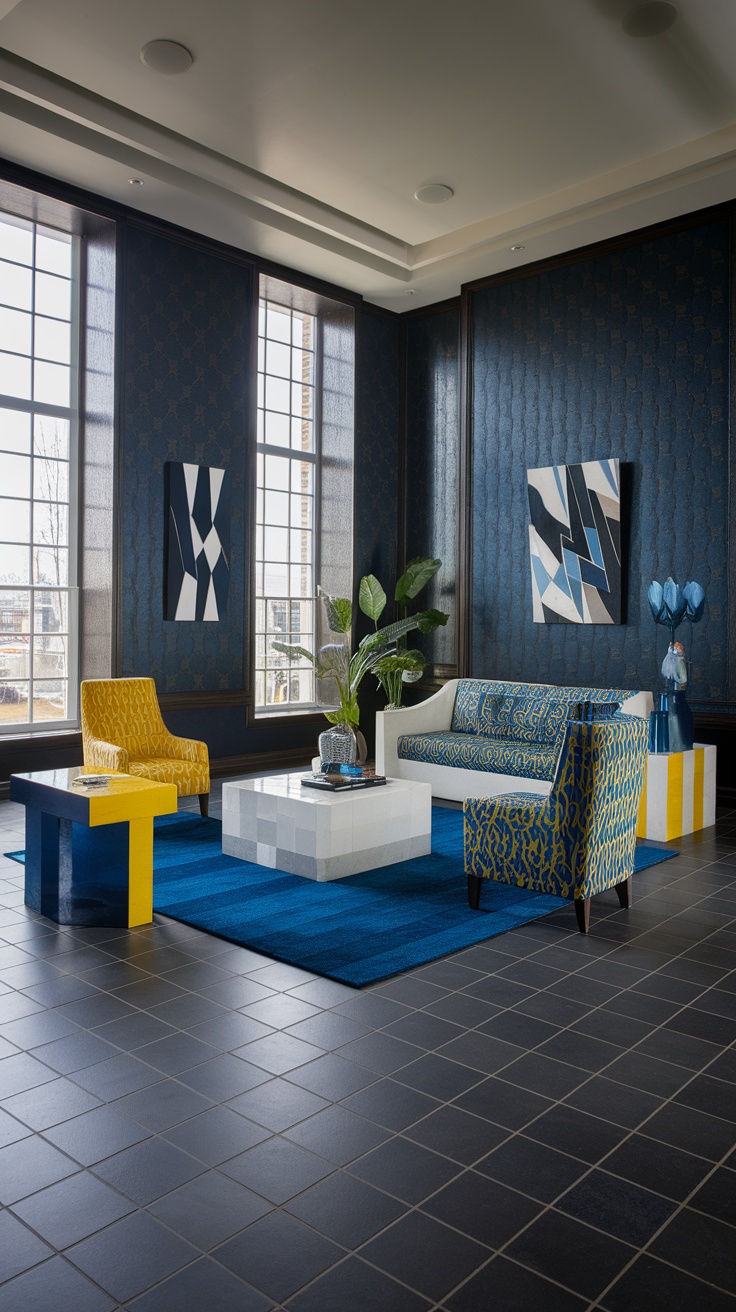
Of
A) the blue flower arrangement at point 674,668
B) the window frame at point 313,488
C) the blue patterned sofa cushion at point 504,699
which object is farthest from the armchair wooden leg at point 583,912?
the window frame at point 313,488

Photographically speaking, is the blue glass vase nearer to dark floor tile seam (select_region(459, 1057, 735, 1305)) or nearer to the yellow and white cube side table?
the yellow and white cube side table

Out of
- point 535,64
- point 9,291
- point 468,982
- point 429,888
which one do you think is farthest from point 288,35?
point 468,982

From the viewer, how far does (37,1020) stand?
2.87 m

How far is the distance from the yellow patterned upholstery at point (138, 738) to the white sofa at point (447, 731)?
55.8 inches

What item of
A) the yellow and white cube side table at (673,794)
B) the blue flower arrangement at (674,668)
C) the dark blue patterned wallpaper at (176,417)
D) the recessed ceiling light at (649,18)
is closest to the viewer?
the recessed ceiling light at (649,18)

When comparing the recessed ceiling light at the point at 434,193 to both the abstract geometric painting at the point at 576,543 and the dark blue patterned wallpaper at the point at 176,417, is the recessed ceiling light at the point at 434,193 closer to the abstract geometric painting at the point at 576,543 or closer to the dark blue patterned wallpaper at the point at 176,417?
the dark blue patterned wallpaper at the point at 176,417

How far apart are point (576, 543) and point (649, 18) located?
3503 millimetres

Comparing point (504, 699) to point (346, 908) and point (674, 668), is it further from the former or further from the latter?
point (346, 908)

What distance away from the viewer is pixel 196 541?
724cm

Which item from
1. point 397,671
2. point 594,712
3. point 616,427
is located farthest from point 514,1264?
point 397,671

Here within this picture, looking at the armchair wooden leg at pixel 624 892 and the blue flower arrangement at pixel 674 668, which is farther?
the blue flower arrangement at pixel 674 668

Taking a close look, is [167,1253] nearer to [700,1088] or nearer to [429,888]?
[700,1088]

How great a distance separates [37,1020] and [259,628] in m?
5.50

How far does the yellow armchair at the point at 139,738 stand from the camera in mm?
5539
